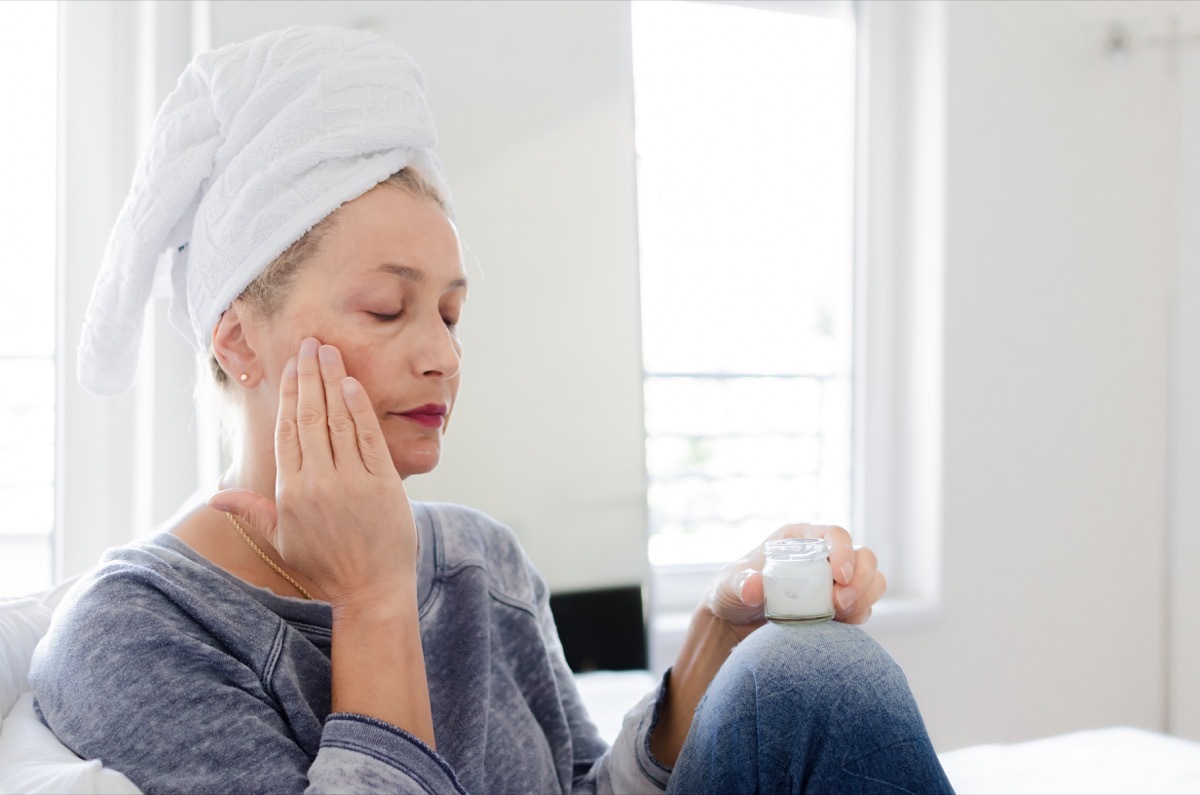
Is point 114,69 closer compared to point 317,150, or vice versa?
point 317,150

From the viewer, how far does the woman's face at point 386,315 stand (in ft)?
3.01

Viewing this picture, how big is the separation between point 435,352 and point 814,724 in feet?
1.48

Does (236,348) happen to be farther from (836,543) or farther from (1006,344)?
(1006,344)

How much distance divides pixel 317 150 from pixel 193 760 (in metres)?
0.52

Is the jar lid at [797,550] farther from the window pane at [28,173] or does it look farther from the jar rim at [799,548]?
the window pane at [28,173]

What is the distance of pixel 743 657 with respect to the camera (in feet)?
2.81

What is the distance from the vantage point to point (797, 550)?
894 millimetres

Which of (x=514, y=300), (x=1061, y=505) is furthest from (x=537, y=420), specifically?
(x=1061, y=505)

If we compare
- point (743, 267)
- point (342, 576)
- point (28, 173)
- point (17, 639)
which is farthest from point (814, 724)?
point (743, 267)

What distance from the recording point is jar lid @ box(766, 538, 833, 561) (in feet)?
2.90

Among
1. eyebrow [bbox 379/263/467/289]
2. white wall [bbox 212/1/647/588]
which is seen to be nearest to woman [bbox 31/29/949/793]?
eyebrow [bbox 379/263/467/289]

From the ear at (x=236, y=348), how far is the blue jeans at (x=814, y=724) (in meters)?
0.51

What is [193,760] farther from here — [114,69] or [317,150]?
[114,69]

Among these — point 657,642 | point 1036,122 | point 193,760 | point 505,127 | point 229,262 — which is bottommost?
point 657,642
